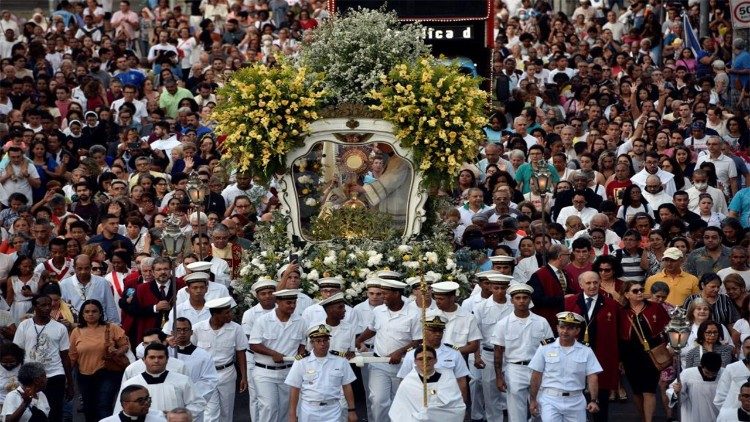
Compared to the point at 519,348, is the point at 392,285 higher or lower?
higher

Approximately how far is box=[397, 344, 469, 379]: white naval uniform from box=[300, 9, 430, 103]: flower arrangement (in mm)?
4370

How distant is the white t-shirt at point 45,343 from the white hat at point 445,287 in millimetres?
3992

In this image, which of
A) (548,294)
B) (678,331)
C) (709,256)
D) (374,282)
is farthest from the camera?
(709,256)

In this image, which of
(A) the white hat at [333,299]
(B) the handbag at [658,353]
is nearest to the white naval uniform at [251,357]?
(A) the white hat at [333,299]

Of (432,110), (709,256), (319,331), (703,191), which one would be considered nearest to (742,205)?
(703,191)

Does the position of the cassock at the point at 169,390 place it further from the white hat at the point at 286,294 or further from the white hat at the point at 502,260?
the white hat at the point at 502,260

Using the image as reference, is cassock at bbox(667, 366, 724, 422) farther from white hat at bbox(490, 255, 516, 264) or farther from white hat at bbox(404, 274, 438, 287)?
white hat at bbox(404, 274, 438, 287)

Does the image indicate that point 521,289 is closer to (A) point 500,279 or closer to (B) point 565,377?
(A) point 500,279

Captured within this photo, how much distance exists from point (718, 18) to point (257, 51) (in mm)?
8886

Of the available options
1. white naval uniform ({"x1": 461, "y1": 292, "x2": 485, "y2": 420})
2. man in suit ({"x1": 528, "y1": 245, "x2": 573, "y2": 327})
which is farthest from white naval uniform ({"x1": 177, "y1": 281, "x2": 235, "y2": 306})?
man in suit ({"x1": 528, "y1": 245, "x2": 573, "y2": 327})

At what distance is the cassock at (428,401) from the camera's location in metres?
19.7

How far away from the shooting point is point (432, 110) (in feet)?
76.2

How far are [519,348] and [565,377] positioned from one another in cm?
105

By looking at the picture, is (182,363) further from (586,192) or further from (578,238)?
(586,192)
